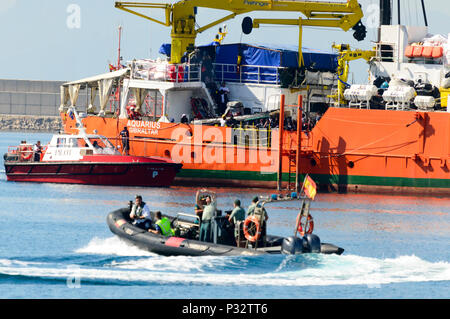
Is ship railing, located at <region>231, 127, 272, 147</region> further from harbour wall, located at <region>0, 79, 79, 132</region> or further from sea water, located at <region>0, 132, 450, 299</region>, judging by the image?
harbour wall, located at <region>0, 79, 79, 132</region>

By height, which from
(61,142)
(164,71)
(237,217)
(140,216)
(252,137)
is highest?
(164,71)

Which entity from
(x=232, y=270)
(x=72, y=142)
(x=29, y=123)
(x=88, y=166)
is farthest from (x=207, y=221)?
(x=29, y=123)

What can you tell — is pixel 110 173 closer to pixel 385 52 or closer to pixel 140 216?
pixel 140 216

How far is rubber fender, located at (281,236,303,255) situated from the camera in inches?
883

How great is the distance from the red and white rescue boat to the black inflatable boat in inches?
499

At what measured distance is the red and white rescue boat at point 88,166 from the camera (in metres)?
38.1

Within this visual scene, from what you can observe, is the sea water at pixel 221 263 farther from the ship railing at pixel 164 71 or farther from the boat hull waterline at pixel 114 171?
the ship railing at pixel 164 71

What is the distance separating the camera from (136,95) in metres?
44.1

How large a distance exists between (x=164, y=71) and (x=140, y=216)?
17.6m

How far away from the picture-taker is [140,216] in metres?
25.4

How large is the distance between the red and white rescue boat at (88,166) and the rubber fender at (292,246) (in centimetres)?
1621

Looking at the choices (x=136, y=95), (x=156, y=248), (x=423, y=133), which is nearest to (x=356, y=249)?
(x=156, y=248)

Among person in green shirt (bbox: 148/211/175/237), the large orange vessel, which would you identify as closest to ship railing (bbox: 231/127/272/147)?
the large orange vessel

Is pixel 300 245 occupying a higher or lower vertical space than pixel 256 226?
lower
